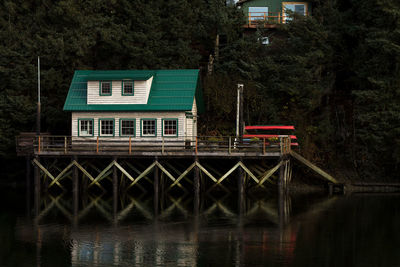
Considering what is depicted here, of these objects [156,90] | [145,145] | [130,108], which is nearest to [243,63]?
[156,90]

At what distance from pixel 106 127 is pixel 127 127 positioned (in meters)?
1.39

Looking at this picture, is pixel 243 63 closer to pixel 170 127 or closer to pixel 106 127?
pixel 170 127

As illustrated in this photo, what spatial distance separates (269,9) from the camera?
178 ft

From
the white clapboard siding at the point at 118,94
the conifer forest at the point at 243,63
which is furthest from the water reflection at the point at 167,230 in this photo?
the conifer forest at the point at 243,63

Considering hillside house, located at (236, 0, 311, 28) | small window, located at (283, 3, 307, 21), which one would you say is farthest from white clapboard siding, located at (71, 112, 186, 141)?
small window, located at (283, 3, 307, 21)

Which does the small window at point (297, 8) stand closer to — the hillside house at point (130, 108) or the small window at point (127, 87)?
the hillside house at point (130, 108)

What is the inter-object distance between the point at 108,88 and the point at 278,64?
A: 1623 cm

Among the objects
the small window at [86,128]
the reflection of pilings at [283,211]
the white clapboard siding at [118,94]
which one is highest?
the white clapboard siding at [118,94]

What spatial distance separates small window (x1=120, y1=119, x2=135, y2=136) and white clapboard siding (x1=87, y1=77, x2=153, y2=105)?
1.22 metres

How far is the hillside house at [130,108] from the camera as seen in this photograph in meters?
37.5

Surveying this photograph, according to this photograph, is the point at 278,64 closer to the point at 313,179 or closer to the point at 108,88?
the point at 313,179

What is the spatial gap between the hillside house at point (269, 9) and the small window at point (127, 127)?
1933 cm

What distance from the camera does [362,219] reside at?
31844 millimetres

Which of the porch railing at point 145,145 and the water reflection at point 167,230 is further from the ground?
the porch railing at point 145,145
